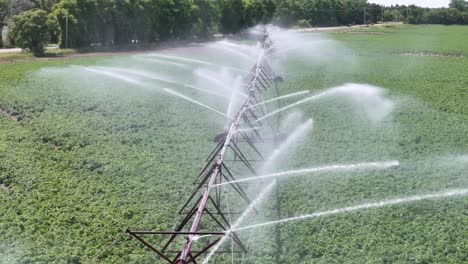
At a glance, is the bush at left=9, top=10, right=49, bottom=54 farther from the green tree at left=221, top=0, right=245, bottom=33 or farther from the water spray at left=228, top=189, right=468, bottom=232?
the water spray at left=228, top=189, right=468, bottom=232

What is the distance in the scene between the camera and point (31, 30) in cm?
4781

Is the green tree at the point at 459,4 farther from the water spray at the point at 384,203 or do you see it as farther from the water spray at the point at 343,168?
the water spray at the point at 384,203

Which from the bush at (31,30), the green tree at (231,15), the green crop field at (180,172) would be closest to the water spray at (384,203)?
the green crop field at (180,172)

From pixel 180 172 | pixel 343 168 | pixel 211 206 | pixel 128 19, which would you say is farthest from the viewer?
pixel 128 19

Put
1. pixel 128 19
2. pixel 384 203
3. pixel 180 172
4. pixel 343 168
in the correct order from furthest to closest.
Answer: pixel 128 19 → pixel 343 168 → pixel 180 172 → pixel 384 203

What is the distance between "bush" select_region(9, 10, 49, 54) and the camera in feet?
157

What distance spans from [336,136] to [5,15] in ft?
164

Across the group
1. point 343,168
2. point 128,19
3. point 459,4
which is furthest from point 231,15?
point 459,4

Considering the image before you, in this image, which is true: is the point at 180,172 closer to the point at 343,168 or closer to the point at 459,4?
the point at 343,168

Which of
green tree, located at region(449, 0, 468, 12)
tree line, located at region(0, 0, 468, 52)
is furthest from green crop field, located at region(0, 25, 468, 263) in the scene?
green tree, located at region(449, 0, 468, 12)

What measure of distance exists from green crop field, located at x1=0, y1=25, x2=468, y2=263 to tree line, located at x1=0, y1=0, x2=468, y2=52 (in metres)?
17.5

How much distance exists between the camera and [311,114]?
25953 mm

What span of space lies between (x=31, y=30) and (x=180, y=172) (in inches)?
1412

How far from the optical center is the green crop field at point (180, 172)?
42.1ft
